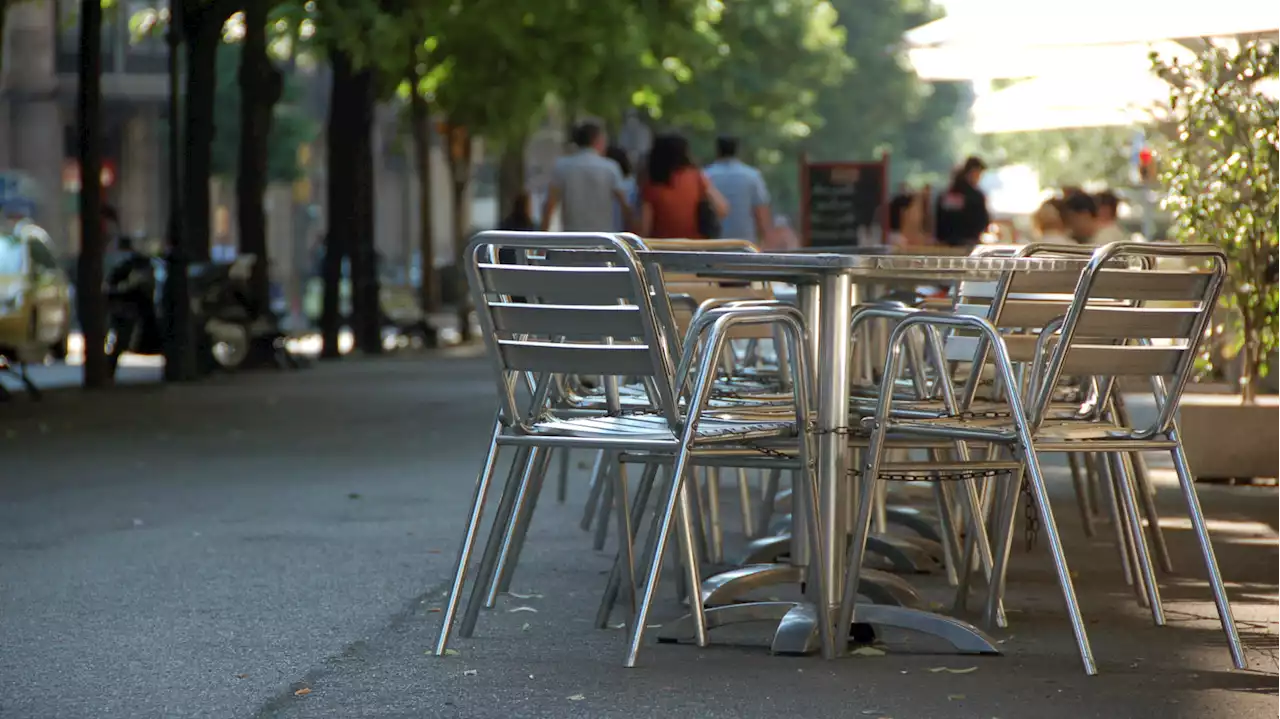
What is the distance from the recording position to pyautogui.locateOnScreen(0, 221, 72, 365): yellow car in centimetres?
1741

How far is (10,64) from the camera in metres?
45.6

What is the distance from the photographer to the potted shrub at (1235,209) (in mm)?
9938

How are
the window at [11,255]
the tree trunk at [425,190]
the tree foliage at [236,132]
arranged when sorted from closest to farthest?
the window at [11,255] → the tree trunk at [425,190] → the tree foliage at [236,132]

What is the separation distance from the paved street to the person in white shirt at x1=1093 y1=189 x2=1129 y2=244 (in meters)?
3.69

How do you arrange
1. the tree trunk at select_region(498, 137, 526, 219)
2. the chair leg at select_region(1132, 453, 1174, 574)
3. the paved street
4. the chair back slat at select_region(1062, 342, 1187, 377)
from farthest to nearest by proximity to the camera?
the tree trunk at select_region(498, 137, 526, 219)
the chair leg at select_region(1132, 453, 1174, 574)
the chair back slat at select_region(1062, 342, 1187, 377)
the paved street

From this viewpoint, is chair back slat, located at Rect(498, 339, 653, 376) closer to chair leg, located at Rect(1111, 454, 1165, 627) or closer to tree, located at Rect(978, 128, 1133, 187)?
chair leg, located at Rect(1111, 454, 1165, 627)

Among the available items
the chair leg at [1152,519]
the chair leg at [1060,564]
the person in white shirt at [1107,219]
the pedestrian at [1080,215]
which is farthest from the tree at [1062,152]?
the chair leg at [1060,564]

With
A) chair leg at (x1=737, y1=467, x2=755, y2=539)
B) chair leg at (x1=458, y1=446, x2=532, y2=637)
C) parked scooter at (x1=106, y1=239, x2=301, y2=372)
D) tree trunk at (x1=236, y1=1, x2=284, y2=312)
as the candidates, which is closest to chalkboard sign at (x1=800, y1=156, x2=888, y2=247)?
tree trunk at (x1=236, y1=1, x2=284, y2=312)

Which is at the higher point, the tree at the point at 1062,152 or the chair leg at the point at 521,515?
the tree at the point at 1062,152

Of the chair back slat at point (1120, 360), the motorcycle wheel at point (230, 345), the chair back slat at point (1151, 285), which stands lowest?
the motorcycle wheel at point (230, 345)

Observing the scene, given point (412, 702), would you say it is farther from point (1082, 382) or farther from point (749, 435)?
point (1082, 382)

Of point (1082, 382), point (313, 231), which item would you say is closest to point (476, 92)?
point (1082, 382)

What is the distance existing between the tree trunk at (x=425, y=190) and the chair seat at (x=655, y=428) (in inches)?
856

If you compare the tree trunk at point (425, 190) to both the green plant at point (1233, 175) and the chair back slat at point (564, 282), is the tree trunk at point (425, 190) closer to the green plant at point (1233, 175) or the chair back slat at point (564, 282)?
the green plant at point (1233, 175)
